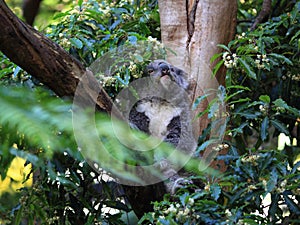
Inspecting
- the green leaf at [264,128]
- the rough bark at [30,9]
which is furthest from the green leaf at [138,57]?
the rough bark at [30,9]

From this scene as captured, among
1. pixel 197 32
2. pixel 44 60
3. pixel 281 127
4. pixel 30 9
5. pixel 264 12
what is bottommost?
pixel 281 127

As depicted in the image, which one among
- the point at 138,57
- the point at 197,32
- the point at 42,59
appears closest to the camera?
the point at 42,59

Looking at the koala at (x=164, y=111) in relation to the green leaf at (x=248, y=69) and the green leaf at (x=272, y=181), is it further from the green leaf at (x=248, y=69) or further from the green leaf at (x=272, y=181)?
the green leaf at (x=272, y=181)

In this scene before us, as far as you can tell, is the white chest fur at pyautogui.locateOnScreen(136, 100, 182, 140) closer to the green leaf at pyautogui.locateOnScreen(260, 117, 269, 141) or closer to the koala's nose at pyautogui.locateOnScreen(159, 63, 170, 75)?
the koala's nose at pyautogui.locateOnScreen(159, 63, 170, 75)

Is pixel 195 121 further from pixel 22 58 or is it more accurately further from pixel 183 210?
pixel 22 58

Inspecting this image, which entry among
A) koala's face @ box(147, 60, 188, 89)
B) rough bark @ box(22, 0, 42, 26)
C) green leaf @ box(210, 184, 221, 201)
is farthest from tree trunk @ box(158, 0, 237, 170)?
rough bark @ box(22, 0, 42, 26)

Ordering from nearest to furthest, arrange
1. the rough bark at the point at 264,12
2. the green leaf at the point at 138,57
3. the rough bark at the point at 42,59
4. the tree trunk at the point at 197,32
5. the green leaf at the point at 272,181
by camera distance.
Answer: the rough bark at the point at 42,59 → the green leaf at the point at 272,181 → the green leaf at the point at 138,57 → the tree trunk at the point at 197,32 → the rough bark at the point at 264,12

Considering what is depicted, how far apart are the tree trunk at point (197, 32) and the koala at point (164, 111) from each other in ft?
0.44

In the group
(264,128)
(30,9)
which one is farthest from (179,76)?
(30,9)

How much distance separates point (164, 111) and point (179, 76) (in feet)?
0.45

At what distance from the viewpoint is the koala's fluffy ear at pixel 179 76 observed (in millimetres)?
1580

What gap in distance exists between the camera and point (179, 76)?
1.62 meters

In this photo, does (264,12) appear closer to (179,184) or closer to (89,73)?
(179,184)

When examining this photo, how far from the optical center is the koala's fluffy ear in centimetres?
158
